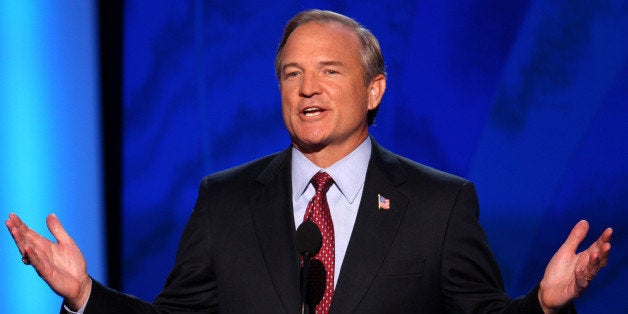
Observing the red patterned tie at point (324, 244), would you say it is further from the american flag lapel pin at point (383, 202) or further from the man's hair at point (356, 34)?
the man's hair at point (356, 34)

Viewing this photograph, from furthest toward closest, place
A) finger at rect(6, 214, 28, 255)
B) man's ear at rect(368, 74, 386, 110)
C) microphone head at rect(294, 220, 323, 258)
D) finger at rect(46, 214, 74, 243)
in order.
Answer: man's ear at rect(368, 74, 386, 110)
finger at rect(46, 214, 74, 243)
finger at rect(6, 214, 28, 255)
microphone head at rect(294, 220, 323, 258)

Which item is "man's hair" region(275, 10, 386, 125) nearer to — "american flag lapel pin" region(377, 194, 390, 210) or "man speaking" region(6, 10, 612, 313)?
"man speaking" region(6, 10, 612, 313)

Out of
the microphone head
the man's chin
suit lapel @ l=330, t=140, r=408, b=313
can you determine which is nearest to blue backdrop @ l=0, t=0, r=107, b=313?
the man's chin

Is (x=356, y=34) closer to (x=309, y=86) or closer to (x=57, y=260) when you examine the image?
(x=309, y=86)

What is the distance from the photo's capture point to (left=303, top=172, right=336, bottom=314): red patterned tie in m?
2.15

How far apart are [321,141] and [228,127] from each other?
3.55 ft

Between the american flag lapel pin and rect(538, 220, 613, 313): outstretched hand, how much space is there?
47 centimetres

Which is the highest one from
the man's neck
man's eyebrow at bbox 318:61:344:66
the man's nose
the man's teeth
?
man's eyebrow at bbox 318:61:344:66

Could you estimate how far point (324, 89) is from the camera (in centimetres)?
241

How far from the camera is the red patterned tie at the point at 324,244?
2.15 m

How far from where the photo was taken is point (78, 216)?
3.53 m

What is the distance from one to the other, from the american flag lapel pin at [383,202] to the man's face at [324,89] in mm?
208

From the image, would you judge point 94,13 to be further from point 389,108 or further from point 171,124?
point 389,108

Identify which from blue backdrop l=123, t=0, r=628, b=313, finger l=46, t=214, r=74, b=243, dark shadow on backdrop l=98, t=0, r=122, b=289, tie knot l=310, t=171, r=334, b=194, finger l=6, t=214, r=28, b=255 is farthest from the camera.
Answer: dark shadow on backdrop l=98, t=0, r=122, b=289
